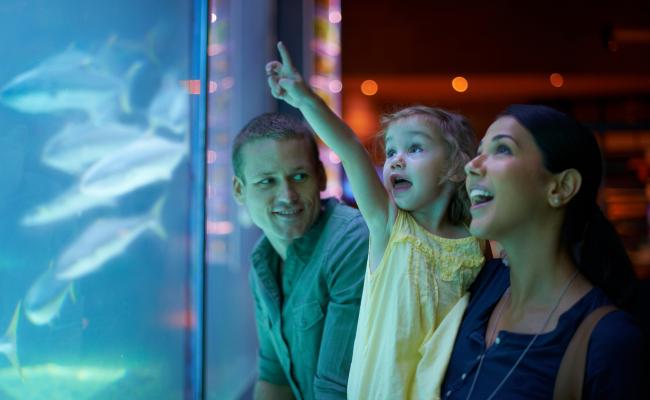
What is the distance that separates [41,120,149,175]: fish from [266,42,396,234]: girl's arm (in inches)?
16.6

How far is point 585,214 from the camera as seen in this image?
121 cm

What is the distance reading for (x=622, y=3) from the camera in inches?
216

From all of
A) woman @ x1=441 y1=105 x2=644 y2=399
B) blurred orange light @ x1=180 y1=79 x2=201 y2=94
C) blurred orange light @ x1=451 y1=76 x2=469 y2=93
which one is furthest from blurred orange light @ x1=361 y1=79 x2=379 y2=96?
woman @ x1=441 y1=105 x2=644 y2=399

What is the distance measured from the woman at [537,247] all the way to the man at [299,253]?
1.31 feet

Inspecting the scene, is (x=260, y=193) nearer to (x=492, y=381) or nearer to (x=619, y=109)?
(x=492, y=381)

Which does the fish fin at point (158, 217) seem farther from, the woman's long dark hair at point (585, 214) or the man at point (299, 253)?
the woman's long dark hair at point (585, 214)

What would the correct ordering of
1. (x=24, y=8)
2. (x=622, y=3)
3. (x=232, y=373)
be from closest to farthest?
(x=24, y=8)
(x=232, y=373)
(x=622, y=3)

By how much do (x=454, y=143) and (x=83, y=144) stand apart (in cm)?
77

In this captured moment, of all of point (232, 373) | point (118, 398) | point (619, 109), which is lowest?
point (232, 373)

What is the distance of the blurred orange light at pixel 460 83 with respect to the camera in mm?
5543

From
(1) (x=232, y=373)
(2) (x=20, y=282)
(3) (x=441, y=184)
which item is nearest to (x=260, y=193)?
(3) (x=441, y=184)

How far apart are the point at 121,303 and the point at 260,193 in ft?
1.36

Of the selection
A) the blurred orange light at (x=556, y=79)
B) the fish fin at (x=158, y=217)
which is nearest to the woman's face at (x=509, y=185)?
the fish fin at (x=158, y=217)

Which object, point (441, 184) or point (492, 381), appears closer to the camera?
point (492, 381)
